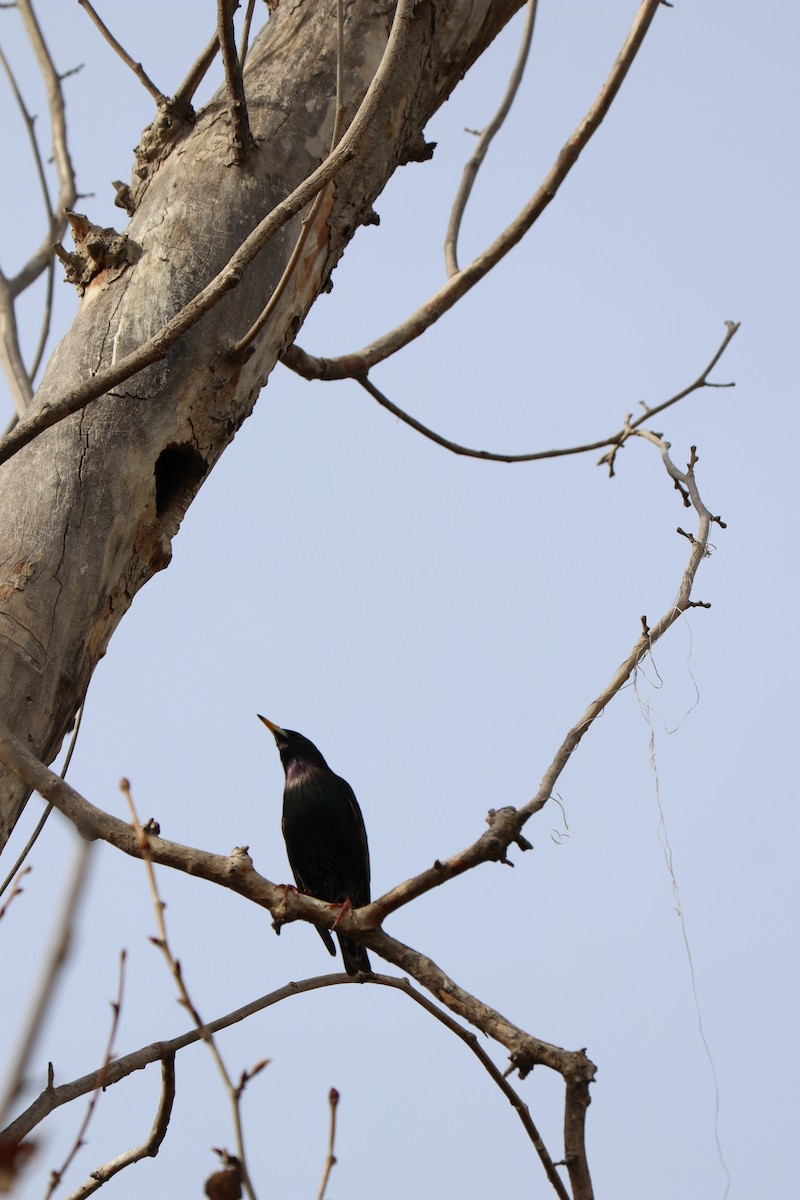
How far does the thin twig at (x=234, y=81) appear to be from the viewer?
251cm

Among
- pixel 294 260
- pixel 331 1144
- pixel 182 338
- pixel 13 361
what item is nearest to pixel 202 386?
pixel 182 338

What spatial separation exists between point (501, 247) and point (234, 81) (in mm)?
1394

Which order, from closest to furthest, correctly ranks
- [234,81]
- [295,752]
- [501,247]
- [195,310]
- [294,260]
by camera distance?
[195,310] < [294,260] < [234,81] < [501,247] < [295,752]

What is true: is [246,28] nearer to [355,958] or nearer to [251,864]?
[251,864]

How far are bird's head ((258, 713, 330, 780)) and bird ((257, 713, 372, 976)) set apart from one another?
86mm

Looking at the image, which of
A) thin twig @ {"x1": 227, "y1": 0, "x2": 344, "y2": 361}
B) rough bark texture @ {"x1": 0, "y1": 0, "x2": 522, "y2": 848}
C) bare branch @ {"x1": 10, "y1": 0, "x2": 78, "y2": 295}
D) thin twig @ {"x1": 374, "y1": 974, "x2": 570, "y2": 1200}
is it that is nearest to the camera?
thin twig @ {"x1": 374, "y1": 974, "x2": 570, "y2": 1200}

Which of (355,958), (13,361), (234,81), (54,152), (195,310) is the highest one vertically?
(54,152)

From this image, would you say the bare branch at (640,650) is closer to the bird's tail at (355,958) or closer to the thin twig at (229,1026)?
the thin twig at (229,1026)

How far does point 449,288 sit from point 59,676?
7.34 ft

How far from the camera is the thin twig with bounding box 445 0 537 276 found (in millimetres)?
4371

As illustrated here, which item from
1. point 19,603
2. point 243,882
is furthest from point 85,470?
point 243,882

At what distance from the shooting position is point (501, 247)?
3801 mm

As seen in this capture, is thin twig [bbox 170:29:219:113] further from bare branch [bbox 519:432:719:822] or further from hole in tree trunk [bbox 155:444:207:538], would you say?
bare branch [bbox 519:432:719:822]

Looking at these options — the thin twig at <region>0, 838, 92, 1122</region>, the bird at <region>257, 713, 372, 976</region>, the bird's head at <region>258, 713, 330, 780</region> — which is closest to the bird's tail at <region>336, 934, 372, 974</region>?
the bird at <region>257, 713, 372, 976</region>
